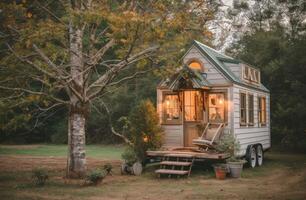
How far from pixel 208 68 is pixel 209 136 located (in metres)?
2.80

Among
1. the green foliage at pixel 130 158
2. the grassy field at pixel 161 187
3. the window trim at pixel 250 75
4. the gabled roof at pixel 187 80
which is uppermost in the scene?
the window trim at pixel 250 75

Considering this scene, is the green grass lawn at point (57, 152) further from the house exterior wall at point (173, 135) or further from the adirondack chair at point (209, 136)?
the adirondack chair at point (209, 136)

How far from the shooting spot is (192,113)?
16.5 m

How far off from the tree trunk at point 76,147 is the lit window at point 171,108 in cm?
424

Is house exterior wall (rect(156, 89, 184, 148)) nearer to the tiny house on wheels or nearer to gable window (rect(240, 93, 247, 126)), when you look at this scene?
the tiny house on wheels

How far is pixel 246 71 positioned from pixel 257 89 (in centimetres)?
168

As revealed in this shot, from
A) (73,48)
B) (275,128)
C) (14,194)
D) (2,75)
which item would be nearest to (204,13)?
(73,48)

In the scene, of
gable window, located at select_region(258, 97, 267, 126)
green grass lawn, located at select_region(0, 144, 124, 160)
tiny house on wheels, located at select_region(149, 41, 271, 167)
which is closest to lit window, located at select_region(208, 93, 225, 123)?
tiny house on wheels, located at select_region(149, 41, 271, 167)

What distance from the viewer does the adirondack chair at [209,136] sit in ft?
48.8

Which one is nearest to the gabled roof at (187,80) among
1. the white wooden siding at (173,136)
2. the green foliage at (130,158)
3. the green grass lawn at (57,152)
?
the white wooden siding at (173,136)

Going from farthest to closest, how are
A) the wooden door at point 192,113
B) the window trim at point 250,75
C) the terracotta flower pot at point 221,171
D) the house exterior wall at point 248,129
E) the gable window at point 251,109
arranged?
the gable window at point 251,109, the window trim at point 250,75, the wooden door at point 192,113, the house exterior wall at point 248,129, the terracotta flower pot at point 221,171

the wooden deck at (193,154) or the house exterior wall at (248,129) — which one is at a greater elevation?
the house exterior wall at (248,129)

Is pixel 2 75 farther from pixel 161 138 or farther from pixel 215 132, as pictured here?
pixel 215 132

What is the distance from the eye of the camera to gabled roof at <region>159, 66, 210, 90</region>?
49.6ft
